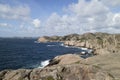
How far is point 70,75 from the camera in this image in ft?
112

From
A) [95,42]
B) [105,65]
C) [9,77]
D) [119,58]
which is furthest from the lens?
[95,42]

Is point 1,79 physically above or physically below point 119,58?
below

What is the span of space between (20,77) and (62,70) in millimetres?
7697

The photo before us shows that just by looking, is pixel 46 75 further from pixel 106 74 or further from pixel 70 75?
pixel 106 74

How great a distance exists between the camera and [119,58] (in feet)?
146

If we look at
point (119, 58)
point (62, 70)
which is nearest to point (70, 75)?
point (62, 70)

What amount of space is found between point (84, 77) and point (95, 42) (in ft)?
442

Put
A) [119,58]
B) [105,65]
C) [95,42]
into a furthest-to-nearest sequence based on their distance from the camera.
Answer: [95,42] < [119,58] < [105,65]

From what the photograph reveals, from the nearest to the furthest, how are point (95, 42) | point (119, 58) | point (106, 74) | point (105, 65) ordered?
point (106, 74)
point (105, 65)
point (119, 58)
point (95, 42)

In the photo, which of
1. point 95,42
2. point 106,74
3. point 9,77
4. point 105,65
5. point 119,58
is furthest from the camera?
point 95,42

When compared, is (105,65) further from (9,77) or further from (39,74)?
(9,77)

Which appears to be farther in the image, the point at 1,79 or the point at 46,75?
the point at 1,79

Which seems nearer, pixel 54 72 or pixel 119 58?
pixel 54 72

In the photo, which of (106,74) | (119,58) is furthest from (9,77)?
(119,58)
